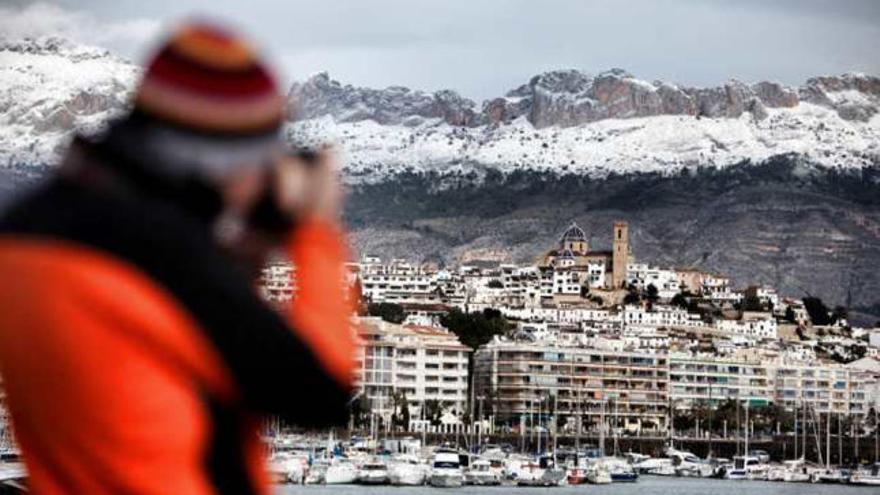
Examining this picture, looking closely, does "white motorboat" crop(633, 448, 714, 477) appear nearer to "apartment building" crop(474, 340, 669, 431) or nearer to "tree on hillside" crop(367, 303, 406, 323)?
"apartment building" crop(474, 340, 669, 431)

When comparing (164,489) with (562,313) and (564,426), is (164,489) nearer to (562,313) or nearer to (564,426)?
(564,426)

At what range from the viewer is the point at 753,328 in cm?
13262

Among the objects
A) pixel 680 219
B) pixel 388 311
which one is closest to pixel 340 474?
pixel 388 311

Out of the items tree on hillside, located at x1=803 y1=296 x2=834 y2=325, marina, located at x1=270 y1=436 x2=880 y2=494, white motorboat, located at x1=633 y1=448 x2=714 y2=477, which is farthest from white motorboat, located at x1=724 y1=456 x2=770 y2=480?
tree on hillside, located at x1=803 y1=296 x2=834 y2=325

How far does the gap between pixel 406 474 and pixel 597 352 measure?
146 ft

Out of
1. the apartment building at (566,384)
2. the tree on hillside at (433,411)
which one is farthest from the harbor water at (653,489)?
A: the apartment building at (566,384)

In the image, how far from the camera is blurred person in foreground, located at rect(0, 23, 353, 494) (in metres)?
1.78

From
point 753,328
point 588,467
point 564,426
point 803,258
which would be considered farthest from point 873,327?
point 588,467

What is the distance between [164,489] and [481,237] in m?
175

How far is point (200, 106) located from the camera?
1849 mm

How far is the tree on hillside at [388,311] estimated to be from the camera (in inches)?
4653

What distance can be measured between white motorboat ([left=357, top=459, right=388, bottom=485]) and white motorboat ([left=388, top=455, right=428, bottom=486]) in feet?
0.56

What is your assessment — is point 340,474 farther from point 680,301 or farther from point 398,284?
point 680,301

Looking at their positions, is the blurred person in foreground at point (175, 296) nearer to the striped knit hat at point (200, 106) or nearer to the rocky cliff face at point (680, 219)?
the striped knit hat at point (200, 106)
